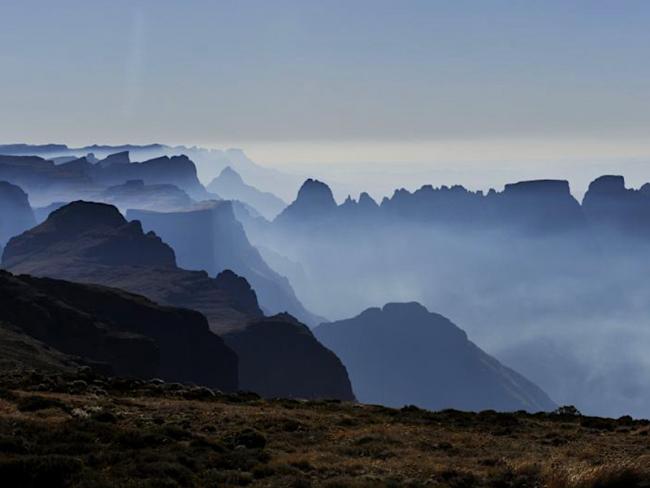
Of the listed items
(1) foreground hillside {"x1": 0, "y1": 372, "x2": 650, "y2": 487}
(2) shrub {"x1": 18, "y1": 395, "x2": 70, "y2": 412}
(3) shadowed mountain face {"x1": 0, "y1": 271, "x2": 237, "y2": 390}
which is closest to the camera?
(1) foreground hillside {"x1": 0, "y1": 372, "x2": 650, "y2": 487}

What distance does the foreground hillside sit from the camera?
67.3ft

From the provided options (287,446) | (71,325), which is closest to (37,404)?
(287,446)

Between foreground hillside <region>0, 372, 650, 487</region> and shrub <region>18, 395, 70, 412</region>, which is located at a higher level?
shrub <region>18, 395, 70, 412</region>

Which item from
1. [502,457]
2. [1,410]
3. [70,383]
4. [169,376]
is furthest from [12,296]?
[502,457]

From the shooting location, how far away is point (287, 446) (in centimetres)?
2700

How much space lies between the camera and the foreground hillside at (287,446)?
67.3ft

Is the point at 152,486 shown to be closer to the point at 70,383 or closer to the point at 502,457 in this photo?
the point at 502,457

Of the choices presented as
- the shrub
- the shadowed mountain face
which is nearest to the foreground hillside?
the shrub

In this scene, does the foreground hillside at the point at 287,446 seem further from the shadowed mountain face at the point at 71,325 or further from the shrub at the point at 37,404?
the shadowed mountain face at the point at 71,325

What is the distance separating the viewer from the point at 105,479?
19.2m

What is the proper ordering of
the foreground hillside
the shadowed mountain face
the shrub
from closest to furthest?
the foreground hillside < the shrub < the shadowed mountain face

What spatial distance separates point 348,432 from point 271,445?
17.3ft

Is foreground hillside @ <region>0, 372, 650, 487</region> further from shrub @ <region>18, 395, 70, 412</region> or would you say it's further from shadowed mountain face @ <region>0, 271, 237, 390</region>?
shadowed mountain face @ <region>0, 271, 237, 390</region>

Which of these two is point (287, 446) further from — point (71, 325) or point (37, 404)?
point (71, 325)
